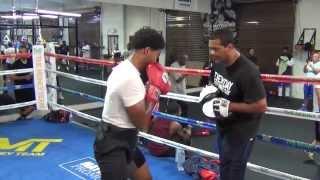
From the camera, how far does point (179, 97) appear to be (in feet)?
11.1

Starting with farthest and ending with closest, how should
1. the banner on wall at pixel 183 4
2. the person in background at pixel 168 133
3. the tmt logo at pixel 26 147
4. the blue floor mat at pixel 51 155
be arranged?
1. the banner on wall at pixel 183 4
2. the tmt logo at pixel 26 147
3. the person in background at pixel 168 133
4. the blue floor mat at pixel 51 155

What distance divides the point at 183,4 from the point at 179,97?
5828 mm

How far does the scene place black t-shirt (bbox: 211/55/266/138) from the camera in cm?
193

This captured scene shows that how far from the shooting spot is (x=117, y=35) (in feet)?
39.3

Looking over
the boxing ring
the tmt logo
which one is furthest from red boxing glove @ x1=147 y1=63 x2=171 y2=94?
the tmt logo

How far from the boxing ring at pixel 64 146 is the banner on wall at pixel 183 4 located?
4.06 meters

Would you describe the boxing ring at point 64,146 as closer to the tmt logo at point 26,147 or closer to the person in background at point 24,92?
the tmt logo at point 26,147

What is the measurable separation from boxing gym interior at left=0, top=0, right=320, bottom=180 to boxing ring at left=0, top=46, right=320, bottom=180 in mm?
11

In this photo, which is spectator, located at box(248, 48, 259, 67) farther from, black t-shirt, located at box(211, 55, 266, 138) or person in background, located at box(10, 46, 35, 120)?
black t-shirt, located at box(211, 55, 266, 138)

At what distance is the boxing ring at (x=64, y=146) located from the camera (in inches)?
103

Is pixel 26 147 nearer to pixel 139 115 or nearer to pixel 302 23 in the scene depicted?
pixel 139 115

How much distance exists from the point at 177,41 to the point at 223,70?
861cm

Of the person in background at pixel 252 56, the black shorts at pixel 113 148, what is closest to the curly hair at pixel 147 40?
the black shorts at pixel 113 148

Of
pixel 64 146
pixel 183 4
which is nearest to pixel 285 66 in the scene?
pixel 183 4
